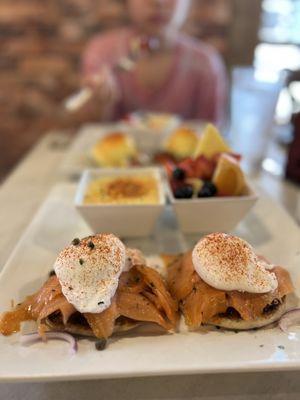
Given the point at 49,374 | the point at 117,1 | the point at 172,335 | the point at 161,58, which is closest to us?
the point at 49,374

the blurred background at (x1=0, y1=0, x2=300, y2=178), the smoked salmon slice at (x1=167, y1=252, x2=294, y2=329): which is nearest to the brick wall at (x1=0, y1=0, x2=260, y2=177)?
the blurred background at (x1=0, y1=0, x2=300, y2=178)

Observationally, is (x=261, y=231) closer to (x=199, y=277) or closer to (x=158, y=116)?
(x=199, y=277)

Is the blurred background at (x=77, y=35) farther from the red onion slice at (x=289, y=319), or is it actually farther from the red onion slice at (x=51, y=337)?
the red onion slice at (x=51, y=337)

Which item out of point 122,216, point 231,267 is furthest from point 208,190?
point 231,267

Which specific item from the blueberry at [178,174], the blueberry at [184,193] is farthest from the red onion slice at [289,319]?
the blueberry at [178,174]

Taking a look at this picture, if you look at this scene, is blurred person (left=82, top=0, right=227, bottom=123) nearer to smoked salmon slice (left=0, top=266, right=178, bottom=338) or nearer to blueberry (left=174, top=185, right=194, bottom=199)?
blueberry (left=174, top=185, right=194, bottom=199)

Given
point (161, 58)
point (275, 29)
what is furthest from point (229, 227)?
point (275, 29)
